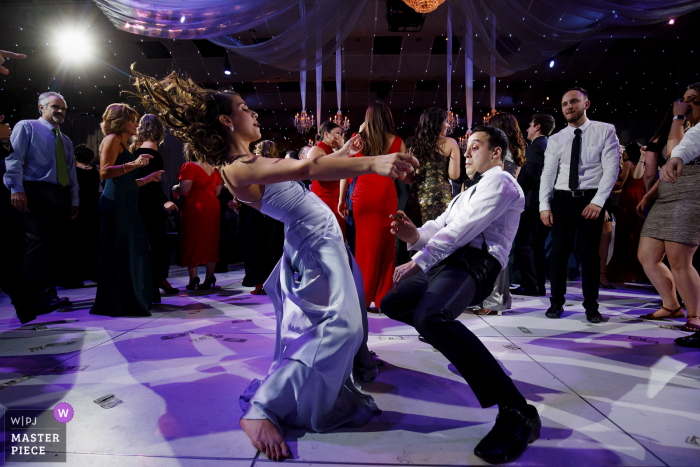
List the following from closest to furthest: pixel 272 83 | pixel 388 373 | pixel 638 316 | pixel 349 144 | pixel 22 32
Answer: pixel 349 144, pixel 388 373, pixel 638 316, pixel 22 32, pixel 272 83

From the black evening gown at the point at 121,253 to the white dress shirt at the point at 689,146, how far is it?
378cm

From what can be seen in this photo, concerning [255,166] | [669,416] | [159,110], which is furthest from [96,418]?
[669,416]

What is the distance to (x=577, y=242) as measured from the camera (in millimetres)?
2984

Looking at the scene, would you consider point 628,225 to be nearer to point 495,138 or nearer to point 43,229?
point 495,138

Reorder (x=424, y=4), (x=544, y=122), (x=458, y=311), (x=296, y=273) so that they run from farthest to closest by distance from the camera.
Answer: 1. (x=424, y=4)
2. (x=544, y=122)
3. (x=296, y=273)
4. (x=458, y=311)

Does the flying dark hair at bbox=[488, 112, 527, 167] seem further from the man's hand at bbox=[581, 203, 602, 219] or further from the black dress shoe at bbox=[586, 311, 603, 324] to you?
the black dress shoe at bbox=[586, 311, 603, 324]

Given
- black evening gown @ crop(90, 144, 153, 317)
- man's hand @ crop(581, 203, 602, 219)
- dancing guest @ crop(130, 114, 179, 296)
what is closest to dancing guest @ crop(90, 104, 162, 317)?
black evening gown @ crop(90, 144, 153, 317)

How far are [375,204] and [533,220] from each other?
1.90 meters

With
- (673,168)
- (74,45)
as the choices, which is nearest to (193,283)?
(673,168)

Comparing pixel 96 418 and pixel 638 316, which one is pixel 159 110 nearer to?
pixel 96 418

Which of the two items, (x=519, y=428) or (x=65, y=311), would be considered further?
(x=65, y=311)

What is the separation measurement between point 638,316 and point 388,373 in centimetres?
237

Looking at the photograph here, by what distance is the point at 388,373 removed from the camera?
6.26ft

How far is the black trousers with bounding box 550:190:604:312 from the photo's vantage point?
2.90 metres
